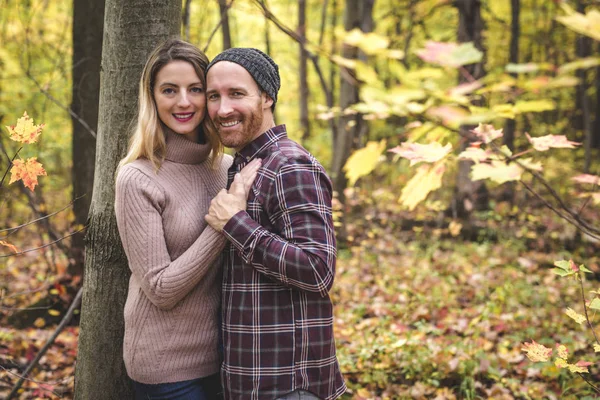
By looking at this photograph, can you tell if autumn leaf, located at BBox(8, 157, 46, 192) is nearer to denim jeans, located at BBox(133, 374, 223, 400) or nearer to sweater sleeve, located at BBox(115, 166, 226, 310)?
sweater sleeve, located at BBox(115, 166, 226, 310)

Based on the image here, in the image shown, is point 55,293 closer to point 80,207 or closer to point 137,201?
point 80,207

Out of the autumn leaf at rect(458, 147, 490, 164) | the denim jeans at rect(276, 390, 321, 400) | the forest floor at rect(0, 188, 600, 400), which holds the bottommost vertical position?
the forest floor at rect(0, 188, 600, 400)

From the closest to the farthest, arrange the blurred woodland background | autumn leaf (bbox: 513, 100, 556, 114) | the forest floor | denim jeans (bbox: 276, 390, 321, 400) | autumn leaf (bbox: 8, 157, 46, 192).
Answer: autumn leaf (bbox: 513, 100, 556, 114) → the blurred woodland background → denim jeans (bbox: 276, 390, 321, 400) → autumn leaf (bbox: 8, 157, 46, 192) → the forest floor

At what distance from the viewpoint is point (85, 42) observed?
4840 millimetres

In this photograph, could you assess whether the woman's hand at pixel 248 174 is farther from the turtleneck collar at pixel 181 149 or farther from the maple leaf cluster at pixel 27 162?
the maple leaf cluster at pixel 27 162

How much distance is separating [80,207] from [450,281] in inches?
185

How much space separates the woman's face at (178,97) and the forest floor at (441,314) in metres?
1.60

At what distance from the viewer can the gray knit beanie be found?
2.10 m

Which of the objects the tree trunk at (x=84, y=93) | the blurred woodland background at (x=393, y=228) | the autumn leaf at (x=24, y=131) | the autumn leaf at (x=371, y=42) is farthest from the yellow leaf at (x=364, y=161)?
the tree trunk at (x=84, y=93)

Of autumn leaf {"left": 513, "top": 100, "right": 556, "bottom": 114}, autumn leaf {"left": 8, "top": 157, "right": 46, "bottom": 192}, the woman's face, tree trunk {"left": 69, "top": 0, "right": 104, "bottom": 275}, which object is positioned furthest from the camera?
tree trunk {"left": 69, "top": 0, "right": 104, "bottom": 275}

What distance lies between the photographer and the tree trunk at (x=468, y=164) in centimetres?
800

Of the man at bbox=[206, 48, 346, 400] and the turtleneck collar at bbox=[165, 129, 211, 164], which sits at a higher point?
the turtleneck collar at bbox=[165, 129, 211, 164]

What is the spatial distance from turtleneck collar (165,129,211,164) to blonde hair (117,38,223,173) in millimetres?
32

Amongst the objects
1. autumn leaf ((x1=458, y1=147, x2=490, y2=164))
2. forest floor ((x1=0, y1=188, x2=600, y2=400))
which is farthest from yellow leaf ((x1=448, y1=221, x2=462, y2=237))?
autumn leaf ((x1=458, y1=147, x2=490, y2=164))
